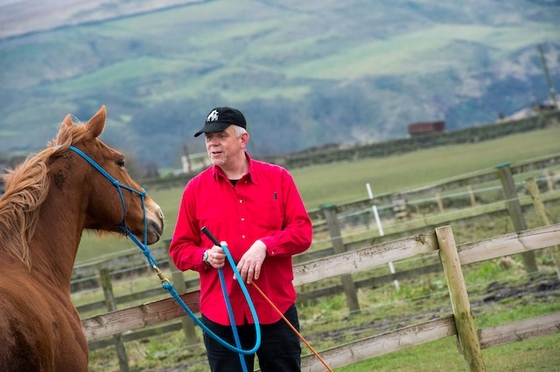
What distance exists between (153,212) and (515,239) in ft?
9.49

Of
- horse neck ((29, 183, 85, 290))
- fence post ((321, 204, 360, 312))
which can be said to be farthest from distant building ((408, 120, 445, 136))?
horse neck ((29, 183, 85, 290))

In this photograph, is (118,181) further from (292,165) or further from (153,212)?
(292,165)

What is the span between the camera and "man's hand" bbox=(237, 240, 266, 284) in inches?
186

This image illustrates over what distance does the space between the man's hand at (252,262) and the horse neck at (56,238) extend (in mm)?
941

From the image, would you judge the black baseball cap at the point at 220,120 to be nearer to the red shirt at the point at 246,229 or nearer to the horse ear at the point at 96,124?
the red shirt at the point at 246,229

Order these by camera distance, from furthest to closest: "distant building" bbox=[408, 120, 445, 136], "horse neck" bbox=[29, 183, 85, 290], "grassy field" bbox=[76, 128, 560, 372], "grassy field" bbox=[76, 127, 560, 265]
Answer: "distant building" bbox=[408, 120, 445, 136]
"grassy field" bbox=[76, 127, 560, 265]
"grassy field" bbox=[76, 128, 560, 372]
"horse neck" bbox=[29, 183, 85, 290]

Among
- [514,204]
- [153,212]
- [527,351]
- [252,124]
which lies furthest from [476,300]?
[252,124]

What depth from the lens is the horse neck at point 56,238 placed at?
4.62m

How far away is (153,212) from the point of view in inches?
205

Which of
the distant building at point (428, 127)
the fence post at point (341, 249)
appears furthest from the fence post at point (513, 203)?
the distant building at point (428, 127)

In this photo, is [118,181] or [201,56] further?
[201,56]

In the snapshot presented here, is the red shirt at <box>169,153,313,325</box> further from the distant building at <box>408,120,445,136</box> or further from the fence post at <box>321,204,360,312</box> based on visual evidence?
the distant building at <box>408,120,445,136</box>

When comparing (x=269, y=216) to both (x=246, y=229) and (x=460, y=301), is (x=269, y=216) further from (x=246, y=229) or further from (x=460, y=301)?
(x=460, y=301)

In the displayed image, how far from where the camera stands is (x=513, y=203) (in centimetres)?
1179
